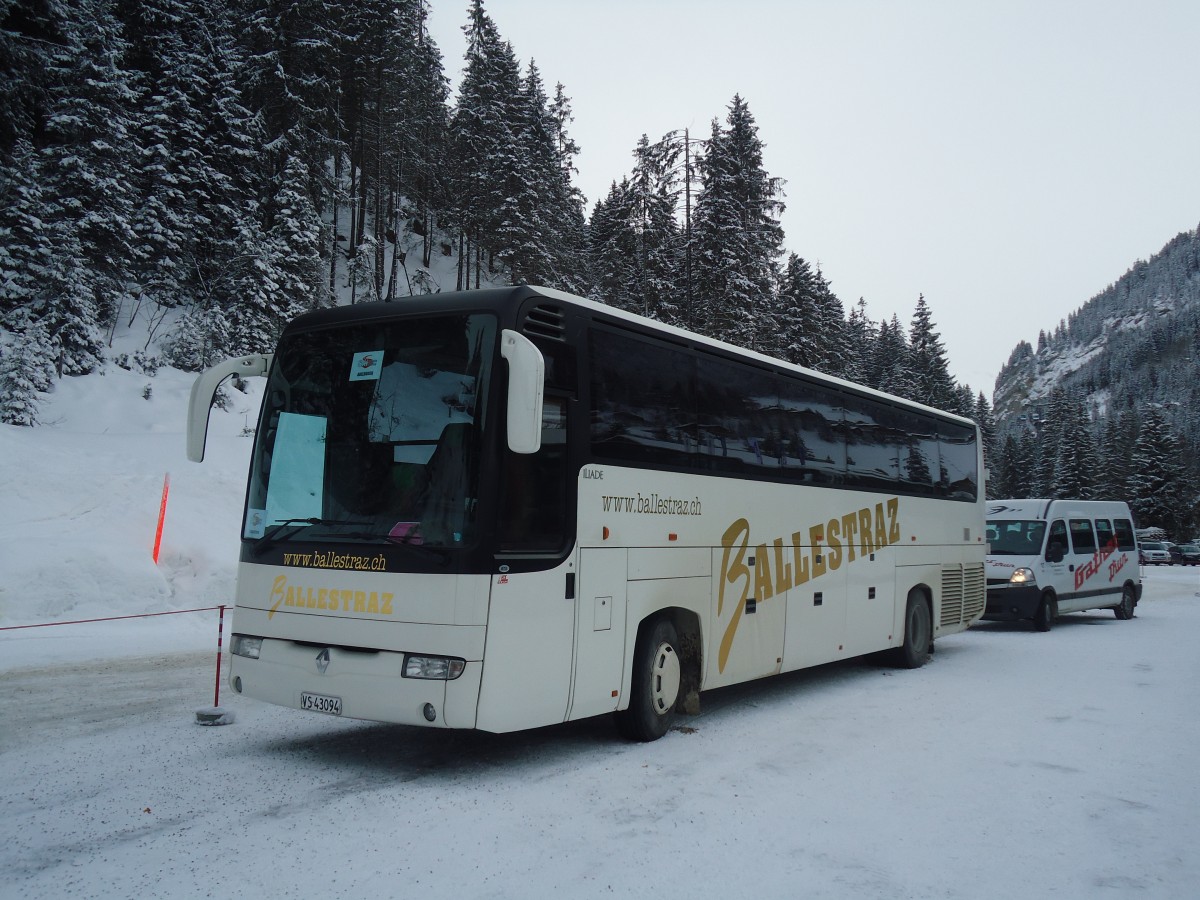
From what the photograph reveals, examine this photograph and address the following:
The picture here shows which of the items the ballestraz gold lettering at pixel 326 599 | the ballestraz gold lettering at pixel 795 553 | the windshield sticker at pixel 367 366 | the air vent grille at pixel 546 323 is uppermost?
the air vent grille at pixel 546 323

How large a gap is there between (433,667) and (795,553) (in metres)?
5.25

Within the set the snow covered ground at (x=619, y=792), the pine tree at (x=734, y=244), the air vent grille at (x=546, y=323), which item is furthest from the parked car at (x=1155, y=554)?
the air vent grille at (x=546, y=323)

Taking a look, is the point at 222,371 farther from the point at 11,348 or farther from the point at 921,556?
the point at 11,348

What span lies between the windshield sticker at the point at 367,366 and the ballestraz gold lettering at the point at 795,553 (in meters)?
3.83

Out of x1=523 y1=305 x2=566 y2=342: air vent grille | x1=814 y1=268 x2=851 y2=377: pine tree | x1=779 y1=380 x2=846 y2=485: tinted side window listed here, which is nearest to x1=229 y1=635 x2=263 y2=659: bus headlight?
x1=523 y1=305 x2=566 y2=342: air vent grille

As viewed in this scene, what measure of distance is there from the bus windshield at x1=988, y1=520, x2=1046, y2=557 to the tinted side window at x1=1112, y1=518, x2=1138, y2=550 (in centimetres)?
395

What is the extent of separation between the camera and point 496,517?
638 centimetres

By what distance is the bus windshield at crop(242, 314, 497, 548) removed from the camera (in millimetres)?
6438

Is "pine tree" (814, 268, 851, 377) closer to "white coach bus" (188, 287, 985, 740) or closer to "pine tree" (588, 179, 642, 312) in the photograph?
"pine tree" (588, 179, 642, 312)

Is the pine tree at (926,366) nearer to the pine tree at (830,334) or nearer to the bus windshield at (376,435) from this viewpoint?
the pine tree at (830,334)

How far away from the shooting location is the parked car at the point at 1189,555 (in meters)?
62.6

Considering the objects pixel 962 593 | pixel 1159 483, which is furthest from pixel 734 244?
pixel 1159 483

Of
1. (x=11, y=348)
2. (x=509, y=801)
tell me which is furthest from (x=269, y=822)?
(x=11, y=348)

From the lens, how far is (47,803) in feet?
18.6
